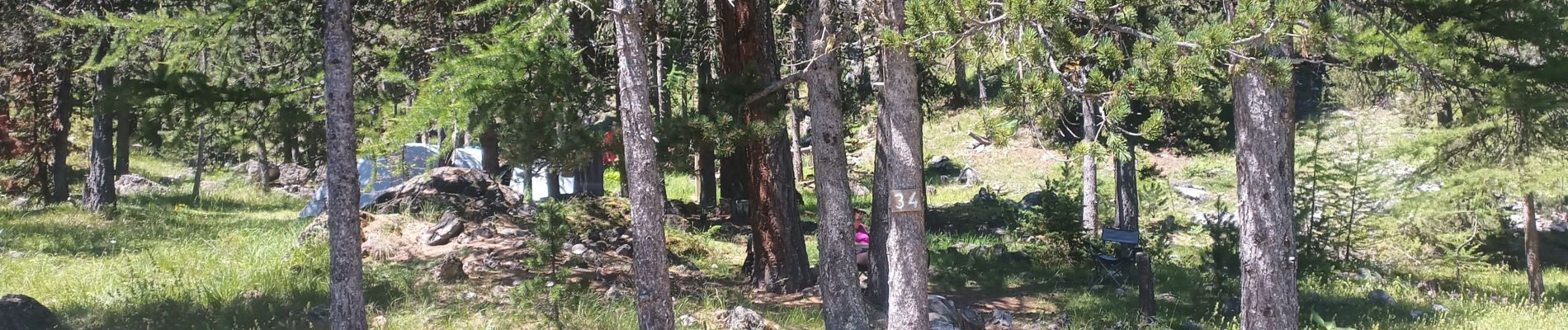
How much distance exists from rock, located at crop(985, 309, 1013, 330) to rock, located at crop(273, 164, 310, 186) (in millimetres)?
20581

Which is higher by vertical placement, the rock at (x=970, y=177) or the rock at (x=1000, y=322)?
the rock at (x=970, y=177)

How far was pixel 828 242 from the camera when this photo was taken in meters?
8.12

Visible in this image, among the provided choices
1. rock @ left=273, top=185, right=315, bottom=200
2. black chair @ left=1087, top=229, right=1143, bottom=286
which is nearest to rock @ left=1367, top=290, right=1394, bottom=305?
black chair @ left=1087, top=229, right=1143, bottom=286

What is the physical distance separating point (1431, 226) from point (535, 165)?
1666cm

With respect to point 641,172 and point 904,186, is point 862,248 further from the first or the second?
point 641,172

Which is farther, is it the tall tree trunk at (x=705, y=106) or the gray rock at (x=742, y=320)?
the tall tree trunk at (x=705, y=106)

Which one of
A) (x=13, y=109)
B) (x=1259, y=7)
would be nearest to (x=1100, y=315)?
(x=1259, y=7)

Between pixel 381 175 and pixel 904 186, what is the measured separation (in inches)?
Answer: 618

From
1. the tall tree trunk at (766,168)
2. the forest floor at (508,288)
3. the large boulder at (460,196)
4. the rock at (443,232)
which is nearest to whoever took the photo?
the forest floor at (508,288)

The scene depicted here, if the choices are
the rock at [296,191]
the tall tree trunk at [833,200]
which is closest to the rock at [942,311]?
the tall tree trunk at [833,200]

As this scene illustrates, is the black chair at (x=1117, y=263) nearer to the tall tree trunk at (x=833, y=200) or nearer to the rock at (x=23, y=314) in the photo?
the tall tree trunk at (x=833, y=200)

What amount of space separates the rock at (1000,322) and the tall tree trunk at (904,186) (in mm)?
2339

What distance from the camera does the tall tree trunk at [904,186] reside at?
7414 mm

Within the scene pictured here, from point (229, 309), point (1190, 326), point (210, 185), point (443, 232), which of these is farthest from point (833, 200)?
point (210, 185)
